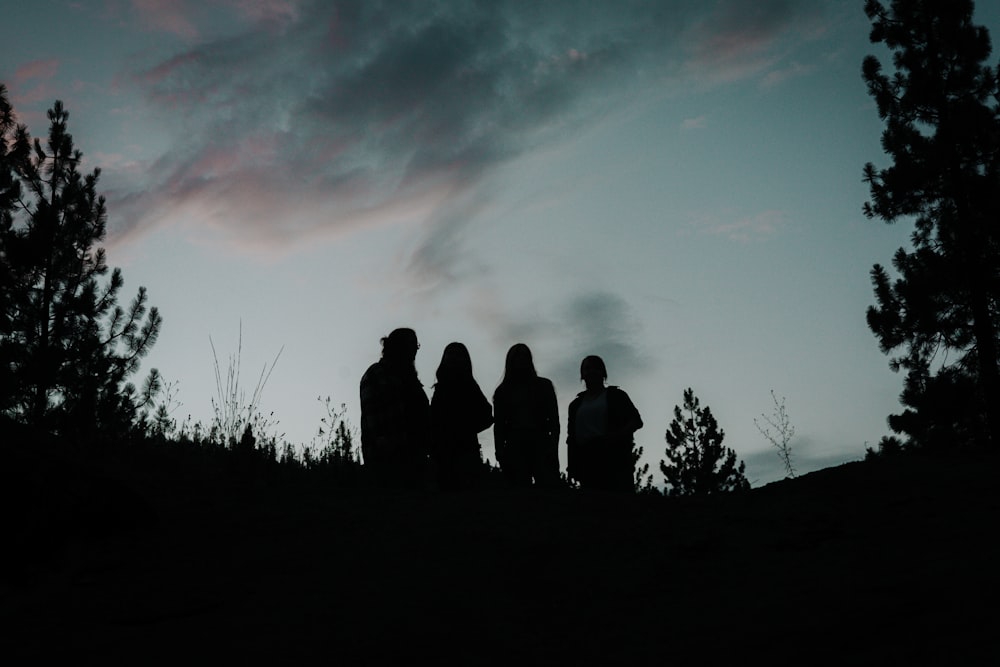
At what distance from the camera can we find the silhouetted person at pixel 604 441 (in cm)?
648

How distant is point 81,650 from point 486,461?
386 inches

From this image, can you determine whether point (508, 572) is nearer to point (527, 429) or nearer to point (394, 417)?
point (394, 417)

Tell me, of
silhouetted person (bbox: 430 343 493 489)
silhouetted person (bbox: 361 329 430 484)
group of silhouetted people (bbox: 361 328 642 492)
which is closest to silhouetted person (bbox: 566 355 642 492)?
group of silhouetted people (bbox: 361 328 642 492)

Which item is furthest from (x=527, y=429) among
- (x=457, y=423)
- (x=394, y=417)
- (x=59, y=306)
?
(x=59, y=306)

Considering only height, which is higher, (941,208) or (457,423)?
(941,208)

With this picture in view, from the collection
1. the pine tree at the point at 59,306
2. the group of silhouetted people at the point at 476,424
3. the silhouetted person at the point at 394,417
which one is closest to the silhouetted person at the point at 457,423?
the group of silhouetted people at the point at 476,424

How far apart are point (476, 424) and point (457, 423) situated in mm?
150

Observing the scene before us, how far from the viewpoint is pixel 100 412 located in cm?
1223

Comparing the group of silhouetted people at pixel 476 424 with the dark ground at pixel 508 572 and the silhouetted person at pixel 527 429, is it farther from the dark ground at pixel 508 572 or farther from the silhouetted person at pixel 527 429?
the dark ground at pixel 508 572

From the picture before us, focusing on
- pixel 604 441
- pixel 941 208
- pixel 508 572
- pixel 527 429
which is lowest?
pixel 508 572

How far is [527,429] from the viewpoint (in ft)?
20.9

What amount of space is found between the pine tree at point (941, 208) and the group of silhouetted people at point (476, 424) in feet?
29.6

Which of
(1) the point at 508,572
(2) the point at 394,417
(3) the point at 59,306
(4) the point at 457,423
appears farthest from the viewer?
(3) the point at 59,306

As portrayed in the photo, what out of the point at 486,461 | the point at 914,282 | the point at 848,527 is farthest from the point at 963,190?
the point at 848,527
